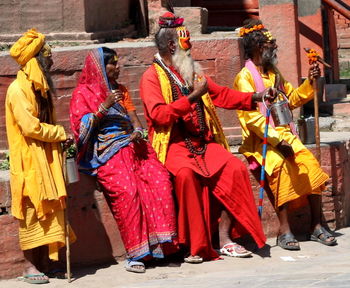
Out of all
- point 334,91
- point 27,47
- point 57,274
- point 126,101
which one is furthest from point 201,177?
point 334,91

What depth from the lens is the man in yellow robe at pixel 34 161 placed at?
891 cm

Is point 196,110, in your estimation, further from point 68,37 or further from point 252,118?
point 68,37

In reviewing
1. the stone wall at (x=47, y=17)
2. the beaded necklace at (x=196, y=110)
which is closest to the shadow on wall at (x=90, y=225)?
the beaded necklace at (x=196, y=110)

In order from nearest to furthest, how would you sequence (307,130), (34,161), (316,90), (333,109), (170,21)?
(34,161) < (170,21) < (316,90) < (307,130) < (333,109)

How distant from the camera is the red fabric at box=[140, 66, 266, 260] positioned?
31.0ft

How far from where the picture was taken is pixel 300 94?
1030 cm

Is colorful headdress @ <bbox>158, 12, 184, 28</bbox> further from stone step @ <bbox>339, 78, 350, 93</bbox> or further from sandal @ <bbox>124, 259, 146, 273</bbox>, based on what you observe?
stone step @ <bbox>339, 78, 350, 93</bbox>

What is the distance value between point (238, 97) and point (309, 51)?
74 centimetres

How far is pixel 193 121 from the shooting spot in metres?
9.81

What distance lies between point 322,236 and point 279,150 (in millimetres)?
786

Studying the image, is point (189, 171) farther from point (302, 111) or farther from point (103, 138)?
point (302, 111)

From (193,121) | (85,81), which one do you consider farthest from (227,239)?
(85,81)

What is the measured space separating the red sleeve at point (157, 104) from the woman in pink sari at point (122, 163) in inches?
6.6

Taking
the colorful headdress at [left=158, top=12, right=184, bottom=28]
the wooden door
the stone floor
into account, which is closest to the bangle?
the colorful headdress at [left=158, top=12, right=184, bottom=28]
